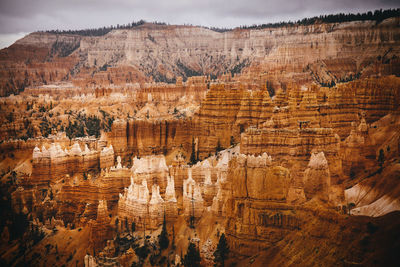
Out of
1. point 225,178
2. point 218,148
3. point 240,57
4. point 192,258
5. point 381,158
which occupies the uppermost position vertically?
point 240,57

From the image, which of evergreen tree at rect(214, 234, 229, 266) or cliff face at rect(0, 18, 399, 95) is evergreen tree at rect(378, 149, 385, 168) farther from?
cliff face at rect(0, 18, 399, 95)

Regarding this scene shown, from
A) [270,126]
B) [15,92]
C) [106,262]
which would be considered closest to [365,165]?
[270,126]

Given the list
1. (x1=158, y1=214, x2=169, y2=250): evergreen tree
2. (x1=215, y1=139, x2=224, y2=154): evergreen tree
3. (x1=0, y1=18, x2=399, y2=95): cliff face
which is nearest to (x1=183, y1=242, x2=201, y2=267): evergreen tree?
(x1=158, y1=214, x2=169, y2=250): evergreen tree

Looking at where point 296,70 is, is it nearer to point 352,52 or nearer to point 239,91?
point 352,52

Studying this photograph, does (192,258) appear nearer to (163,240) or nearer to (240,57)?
(163,240)

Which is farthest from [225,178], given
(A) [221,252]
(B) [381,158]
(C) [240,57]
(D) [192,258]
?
(C) [240,57]

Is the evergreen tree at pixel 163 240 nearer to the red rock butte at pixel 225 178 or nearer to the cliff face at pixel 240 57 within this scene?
the red rock butte at pixel 225 178
